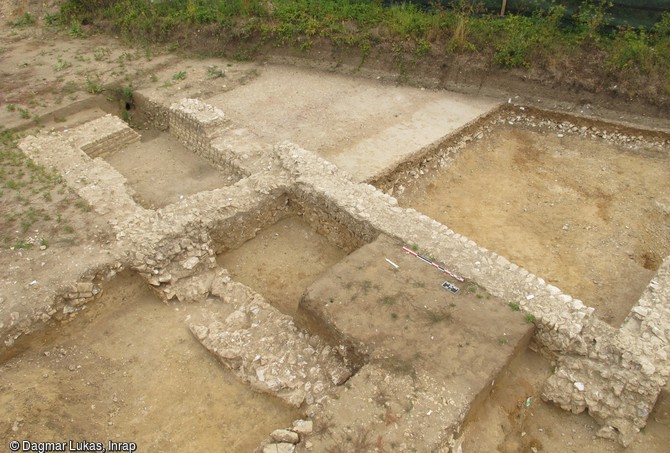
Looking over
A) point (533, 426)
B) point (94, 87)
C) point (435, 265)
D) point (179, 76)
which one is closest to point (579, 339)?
point (533, 426)

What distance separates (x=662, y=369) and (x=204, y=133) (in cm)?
678

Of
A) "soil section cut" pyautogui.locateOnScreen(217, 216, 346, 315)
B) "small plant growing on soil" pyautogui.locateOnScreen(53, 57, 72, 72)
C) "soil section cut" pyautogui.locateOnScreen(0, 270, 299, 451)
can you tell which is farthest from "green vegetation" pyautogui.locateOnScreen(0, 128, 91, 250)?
"small plant growing on soil" pyautogui.locateOnScreen(53, 57, 72, 72)

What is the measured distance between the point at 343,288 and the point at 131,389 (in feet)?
7.75

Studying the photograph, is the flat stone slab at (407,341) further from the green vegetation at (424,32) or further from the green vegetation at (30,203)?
the green vegetation at (424,32)

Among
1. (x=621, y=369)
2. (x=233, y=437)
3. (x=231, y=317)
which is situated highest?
(x=621, y=369)

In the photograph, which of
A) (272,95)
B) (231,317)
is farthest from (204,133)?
(231,317)

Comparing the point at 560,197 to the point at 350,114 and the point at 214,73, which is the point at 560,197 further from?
the point at 214,73

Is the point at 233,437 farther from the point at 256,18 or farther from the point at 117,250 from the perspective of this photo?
the point at 256,18

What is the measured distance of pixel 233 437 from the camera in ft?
14.7

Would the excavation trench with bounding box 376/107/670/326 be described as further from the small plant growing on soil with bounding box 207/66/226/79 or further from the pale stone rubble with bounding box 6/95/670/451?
the small plant growing on soil with bounding box 207/66/226/79

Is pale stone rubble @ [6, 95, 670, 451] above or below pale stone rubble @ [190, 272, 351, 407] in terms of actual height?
above

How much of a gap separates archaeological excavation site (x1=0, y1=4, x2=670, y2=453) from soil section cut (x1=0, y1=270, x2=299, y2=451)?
20 millimetres

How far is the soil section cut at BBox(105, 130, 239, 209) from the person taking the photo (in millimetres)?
7293

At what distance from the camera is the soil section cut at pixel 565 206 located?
614 cm
